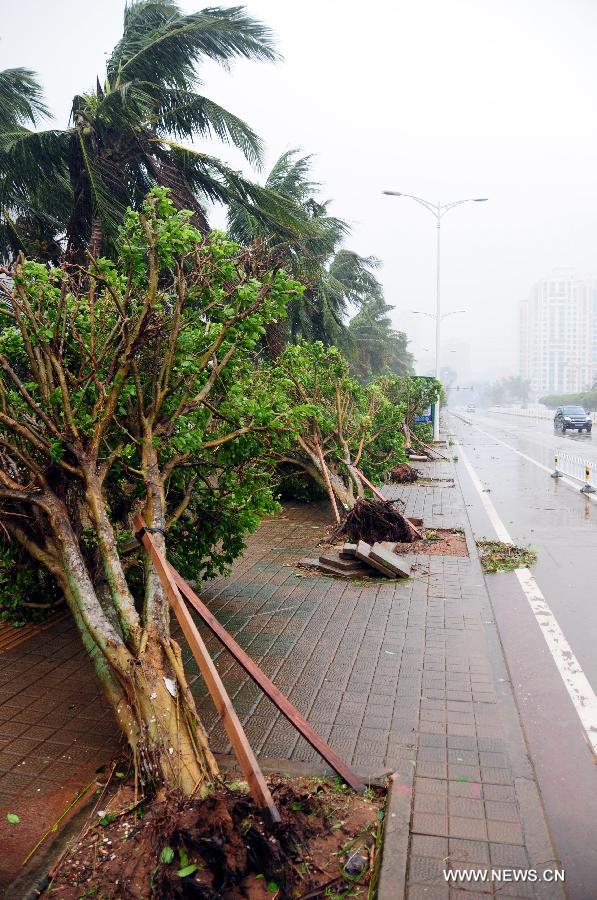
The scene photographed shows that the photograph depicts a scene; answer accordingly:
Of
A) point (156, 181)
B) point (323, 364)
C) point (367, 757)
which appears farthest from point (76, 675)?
point (156, 181)

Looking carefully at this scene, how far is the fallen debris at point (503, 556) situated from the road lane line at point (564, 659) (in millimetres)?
246

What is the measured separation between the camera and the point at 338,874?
10.7 ft

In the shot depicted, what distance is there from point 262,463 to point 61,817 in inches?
157

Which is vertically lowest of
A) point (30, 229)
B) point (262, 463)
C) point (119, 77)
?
point (262, 463)

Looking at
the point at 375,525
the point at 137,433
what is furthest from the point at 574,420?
the point at 137,433

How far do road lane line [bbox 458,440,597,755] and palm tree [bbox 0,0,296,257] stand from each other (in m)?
8.26

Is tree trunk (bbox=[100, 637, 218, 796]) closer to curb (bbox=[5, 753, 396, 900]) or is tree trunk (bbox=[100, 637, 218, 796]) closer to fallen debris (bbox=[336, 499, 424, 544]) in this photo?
curb (bbox=[5, 753, 396, 900])

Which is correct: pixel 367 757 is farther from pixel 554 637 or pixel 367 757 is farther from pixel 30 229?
pixel 30 229

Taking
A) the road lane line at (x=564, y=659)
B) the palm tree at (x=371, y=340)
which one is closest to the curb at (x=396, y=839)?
the road lane line at (x=564, y=659)

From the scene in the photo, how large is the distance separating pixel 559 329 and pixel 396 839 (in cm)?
19444

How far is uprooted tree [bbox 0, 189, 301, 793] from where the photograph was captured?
4.56m

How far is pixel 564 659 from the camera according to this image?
6023mm

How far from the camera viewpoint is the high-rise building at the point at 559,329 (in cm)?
17888

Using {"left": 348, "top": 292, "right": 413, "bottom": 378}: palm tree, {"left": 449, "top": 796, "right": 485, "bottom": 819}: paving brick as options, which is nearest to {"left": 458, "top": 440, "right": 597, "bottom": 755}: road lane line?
{"left": 449, "top": 796, "right": 485, "bottom": 819}: paving brick
